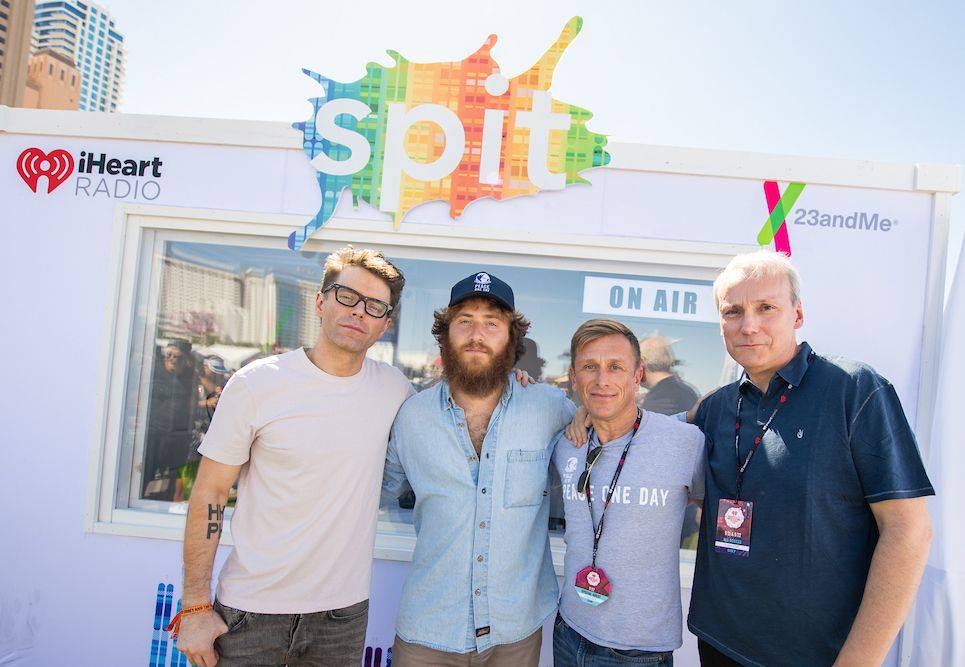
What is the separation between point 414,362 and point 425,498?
1.44m

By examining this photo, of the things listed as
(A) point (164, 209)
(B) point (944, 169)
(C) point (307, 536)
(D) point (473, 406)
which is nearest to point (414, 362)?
(D) point (473, 406)

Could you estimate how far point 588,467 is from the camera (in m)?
2.10

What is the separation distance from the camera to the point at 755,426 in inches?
75.1

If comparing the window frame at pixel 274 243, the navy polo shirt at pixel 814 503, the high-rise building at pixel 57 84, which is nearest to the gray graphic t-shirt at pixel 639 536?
the navy polo shirt at pixel 814 503

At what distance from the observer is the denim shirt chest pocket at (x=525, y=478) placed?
7.12 ft

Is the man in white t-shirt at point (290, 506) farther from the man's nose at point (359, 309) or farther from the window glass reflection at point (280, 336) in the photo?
the window glass reflection at point (280, 336)

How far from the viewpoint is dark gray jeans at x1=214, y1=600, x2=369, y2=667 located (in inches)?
83.3

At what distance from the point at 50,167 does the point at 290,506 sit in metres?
2.89

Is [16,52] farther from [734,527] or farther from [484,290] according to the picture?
[734,527]

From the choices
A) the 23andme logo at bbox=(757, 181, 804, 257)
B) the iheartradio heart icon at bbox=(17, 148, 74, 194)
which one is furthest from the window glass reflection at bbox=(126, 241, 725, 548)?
the iheartradio heart icon at bbox=(17, 148, 74, 194)

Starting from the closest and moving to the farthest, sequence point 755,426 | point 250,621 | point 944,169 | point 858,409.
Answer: point 858,409 < point 755,426 < point 250,621 < point 944,169

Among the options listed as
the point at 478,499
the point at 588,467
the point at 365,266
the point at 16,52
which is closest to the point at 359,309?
the point at 365,266

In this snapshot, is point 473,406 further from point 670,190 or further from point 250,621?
point 670,190

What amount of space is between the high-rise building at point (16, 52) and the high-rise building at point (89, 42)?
21.1 m
